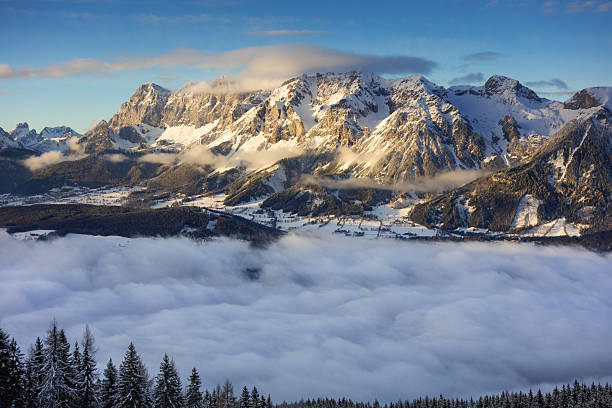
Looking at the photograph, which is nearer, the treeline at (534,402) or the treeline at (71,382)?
the treeline at (71,382)

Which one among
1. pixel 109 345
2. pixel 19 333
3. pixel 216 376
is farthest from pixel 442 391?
pixel 19 333

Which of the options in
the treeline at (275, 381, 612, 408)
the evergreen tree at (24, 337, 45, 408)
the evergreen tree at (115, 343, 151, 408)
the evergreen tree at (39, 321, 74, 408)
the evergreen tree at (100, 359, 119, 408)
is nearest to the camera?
the evergreen tree at (39, 321, 74, 408)

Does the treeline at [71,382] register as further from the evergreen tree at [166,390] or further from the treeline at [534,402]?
the treeline at [534,402]

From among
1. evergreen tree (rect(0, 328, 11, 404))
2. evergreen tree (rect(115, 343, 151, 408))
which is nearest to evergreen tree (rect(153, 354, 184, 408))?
evergreen tree (rect(115, 343, 151, 408))

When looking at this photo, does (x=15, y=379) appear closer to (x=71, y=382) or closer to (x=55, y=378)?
(x=55, y=378)

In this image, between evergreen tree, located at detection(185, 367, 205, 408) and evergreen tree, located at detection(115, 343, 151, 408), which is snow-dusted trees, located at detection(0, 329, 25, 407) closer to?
evergreen tree, located at detection(115, 343, 151, 408)

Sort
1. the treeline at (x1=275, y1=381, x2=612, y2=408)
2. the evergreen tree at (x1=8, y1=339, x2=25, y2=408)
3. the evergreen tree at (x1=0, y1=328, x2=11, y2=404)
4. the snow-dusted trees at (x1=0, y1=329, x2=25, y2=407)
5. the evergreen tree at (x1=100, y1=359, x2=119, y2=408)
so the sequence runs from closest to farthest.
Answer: the evergreen tree at (x1=0, y1=328, x2=11, y2=404), the snow-dusted trees at (x1=0, y1=329, x2=25, y2=407), the evergreen tree at (x1=8, y1=339, x2=25, y2=408), the evergreen tree at (x1=100, y1=359, x2=119, y2=408), the treeline at (x1=275, y1=381, x2=612, y2=408)

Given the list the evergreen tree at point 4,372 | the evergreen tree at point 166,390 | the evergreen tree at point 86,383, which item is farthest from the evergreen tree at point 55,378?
the evergreen tree at point 166,390
